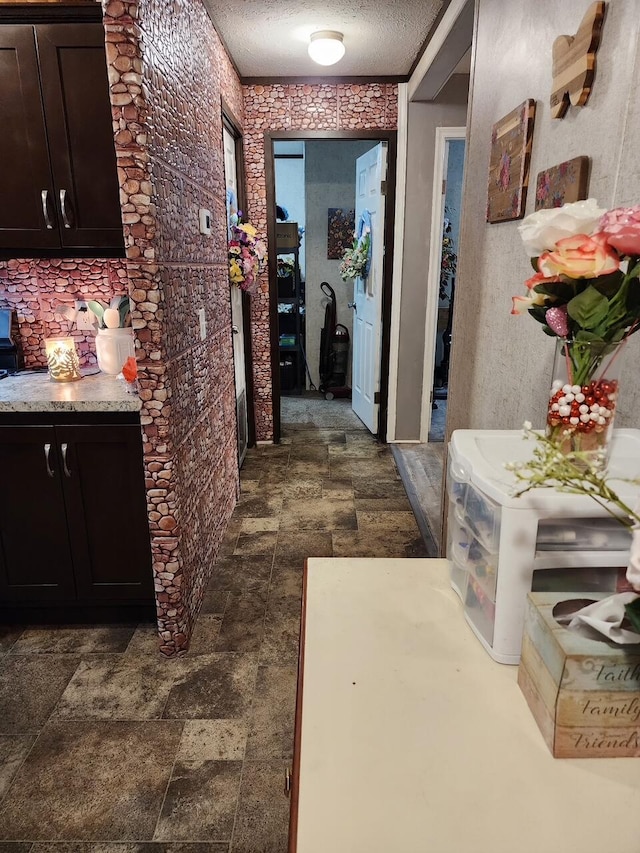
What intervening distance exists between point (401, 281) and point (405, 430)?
1144 mm

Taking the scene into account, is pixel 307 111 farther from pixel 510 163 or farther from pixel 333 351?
pixel 510 163

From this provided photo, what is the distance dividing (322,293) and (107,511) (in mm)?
4276

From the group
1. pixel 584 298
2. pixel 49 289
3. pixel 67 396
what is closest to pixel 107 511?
pixel 67 396

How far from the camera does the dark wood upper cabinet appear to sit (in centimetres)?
178

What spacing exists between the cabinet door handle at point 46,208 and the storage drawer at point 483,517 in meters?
1.76

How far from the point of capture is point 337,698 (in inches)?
33.7

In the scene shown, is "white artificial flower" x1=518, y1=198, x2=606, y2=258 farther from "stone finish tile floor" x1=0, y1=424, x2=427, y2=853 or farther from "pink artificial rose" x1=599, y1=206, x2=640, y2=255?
"stone finish tile floor" x1=0, y1=424, x2=427, y2=853

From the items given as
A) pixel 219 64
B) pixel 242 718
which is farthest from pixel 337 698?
pixel 219 64

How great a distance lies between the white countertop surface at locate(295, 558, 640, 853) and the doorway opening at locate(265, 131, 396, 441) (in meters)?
3.46

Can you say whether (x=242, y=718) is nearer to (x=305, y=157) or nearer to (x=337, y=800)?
(x=337, y=800)

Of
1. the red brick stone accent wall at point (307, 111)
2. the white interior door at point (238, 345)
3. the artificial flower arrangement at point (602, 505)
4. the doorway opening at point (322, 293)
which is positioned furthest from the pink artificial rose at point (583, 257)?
the doorway opening at point (322, 293)

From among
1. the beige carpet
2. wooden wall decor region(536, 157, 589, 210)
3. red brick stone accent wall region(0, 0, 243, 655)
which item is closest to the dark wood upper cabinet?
red brick stone accent wall region(0, 0, 243, 655)

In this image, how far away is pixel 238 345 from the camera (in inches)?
155

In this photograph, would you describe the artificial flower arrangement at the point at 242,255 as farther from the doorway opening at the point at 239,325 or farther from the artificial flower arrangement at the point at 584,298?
the artificial flower arrangement at the point at 584,298
